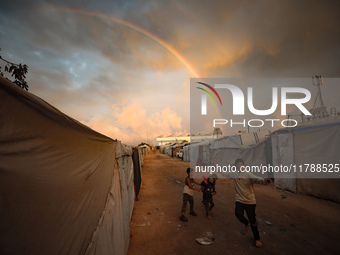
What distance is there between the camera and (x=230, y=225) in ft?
16.5

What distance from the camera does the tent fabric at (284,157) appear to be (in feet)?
28.1

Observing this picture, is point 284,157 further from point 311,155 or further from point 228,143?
point 228,143

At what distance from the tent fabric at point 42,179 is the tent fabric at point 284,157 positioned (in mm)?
9894

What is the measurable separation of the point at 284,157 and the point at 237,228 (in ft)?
20.8

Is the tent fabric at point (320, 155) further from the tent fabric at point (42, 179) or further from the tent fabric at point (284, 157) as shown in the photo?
the tent fabric at point (42, 179)

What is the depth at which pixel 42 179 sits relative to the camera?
1.30 meters

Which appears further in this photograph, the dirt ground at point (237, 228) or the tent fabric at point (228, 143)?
the tent fabric at point (228, 143)

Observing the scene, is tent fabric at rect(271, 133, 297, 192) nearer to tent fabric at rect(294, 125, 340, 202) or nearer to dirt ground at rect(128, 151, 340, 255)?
tent fabric at rect(294, 125, 340, 202)

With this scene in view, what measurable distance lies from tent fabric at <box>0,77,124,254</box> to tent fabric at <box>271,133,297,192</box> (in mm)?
9894

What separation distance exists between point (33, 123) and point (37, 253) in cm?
99

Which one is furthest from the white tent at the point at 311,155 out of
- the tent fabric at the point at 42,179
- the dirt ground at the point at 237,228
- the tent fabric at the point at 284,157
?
the tent fabric at the point at 42,179

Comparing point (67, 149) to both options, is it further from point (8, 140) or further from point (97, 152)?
point (97, 152)

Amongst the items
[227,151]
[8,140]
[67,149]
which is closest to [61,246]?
[67,149]

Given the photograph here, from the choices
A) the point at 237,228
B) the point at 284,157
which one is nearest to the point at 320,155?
the point at 284,157
